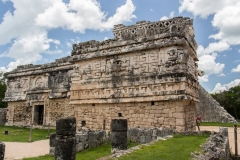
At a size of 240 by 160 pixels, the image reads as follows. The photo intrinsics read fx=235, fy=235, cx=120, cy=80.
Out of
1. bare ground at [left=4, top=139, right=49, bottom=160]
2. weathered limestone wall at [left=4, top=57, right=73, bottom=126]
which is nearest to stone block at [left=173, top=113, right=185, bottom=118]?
bare ground at [left=4, top=139, right=49, bottom=160]

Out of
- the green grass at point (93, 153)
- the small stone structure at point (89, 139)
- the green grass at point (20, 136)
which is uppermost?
the small stone structure at point (89, 139)

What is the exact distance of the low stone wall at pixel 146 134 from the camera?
28.7ft

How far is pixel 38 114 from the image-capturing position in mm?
16688

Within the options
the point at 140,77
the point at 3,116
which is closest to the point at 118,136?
the point at 140,77

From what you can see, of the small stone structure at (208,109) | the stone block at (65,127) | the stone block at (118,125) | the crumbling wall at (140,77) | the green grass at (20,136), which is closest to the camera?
the stone block at (65,127)

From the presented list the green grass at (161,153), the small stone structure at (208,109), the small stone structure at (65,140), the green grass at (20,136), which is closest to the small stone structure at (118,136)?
the green grass at (161,153)

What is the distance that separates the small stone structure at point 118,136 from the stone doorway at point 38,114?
34.5 feet

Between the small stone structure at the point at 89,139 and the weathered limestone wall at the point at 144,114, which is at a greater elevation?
the weathered limestone wall at the point at 144,114

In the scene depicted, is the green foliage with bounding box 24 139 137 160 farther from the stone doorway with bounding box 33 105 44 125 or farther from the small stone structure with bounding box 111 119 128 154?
the stone doorway with bounding box 33 105 44 125

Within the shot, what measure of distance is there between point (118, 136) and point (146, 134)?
1719mm

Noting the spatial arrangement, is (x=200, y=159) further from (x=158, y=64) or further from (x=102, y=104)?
(x=102, y=104)

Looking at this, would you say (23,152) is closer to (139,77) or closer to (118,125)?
(118,125)

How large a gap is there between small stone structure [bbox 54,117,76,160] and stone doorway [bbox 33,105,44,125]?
11.6 metres

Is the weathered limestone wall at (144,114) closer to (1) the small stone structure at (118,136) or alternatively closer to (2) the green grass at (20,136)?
(2) the green grass at (20,136)
